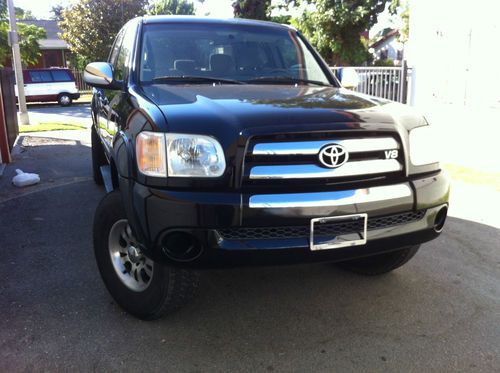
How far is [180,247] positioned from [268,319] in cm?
93

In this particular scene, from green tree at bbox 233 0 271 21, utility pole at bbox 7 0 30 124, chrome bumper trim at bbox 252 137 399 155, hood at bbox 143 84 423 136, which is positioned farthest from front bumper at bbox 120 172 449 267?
green tree at bbox 233 0 271 21

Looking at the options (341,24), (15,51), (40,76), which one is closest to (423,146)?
A: (15,51)

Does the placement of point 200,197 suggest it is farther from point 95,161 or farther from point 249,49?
point 95,161

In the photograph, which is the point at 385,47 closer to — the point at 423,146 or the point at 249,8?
the point at 249,8

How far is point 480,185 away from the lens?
661 centimetres

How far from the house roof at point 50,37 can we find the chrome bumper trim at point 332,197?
37.3 m

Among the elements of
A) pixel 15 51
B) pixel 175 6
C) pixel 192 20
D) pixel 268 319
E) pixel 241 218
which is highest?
pixel 175 6

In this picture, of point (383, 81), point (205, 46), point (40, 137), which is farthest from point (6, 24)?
point (205, 46)

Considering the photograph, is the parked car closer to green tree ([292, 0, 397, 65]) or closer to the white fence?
green tree ([292, 0, 397, 65])

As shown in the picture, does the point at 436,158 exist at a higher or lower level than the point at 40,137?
higher

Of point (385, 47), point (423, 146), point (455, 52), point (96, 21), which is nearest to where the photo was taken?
point (423, 146)

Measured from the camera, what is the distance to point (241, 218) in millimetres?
2465

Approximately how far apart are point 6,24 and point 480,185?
788 inches

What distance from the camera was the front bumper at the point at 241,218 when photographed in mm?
2459
